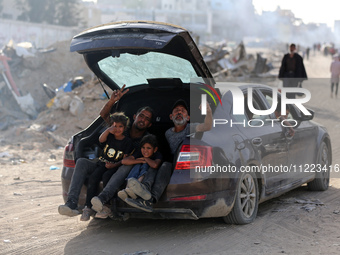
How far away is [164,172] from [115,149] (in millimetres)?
790

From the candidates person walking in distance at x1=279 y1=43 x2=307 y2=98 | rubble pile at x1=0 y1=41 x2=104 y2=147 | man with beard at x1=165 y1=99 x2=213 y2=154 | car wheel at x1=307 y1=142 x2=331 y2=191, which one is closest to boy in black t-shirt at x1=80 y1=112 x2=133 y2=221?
man with beard at x1=165 y1=99 x2=213 y2=154

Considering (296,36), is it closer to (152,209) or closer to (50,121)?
(50,121)

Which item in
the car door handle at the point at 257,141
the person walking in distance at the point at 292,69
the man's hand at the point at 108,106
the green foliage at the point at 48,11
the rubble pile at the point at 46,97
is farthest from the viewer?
the green foliage at the point at 48,11

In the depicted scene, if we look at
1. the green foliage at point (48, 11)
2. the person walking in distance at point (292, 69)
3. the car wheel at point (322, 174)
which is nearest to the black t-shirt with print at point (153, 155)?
the car wheel at point (322, 174)

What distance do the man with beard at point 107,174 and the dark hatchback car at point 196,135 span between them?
212 mm

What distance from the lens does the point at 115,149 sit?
6492 mm

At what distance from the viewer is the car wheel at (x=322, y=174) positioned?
27.8 ft

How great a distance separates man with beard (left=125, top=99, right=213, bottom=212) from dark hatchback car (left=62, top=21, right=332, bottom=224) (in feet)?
0.31

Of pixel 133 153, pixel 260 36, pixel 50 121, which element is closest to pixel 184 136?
pixel 133 153

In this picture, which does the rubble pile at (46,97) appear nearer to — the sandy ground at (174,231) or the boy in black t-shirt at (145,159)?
the sandy ground at (174,231)

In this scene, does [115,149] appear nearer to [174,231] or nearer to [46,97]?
[174,231]

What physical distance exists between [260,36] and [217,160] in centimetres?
16203

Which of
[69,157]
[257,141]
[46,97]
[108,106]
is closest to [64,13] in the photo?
[46,97]

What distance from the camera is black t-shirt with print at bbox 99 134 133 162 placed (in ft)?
21.2
